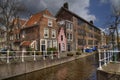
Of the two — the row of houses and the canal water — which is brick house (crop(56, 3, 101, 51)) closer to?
the row of houses

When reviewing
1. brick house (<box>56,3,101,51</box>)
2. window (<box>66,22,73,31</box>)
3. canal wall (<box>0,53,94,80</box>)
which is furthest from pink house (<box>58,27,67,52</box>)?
canal wall (<box>0,53,94,80</box>)

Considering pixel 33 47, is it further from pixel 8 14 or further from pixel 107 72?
pixel 107 72

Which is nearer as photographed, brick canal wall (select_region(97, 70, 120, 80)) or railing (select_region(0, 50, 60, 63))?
brick canal wall (select_region(97, 70, 120, 80))

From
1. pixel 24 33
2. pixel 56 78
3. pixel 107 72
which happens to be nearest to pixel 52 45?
pixel 24 33

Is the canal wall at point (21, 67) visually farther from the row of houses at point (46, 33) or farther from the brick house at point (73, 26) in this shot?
the brick house at point (73, 26)

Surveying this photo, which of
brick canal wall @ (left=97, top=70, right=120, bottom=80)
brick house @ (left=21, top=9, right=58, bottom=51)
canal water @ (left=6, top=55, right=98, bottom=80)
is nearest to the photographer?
brick canal wall @ (left=97, top=70, right=120, bottom=80)

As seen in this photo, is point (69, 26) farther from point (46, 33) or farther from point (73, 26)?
point (46, 33)

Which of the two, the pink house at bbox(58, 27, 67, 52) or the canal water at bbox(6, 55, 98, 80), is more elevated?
the pink house at bbox(58, 27, 67, 52)

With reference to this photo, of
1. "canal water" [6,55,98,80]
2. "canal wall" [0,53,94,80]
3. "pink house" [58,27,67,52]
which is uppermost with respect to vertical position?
"pink house" [58,27,67,52]

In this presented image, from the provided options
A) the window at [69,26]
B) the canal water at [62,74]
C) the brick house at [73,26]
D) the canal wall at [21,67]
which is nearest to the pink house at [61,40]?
the brick house at [73,26]

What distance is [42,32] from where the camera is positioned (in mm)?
34188

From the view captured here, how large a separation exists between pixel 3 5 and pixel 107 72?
2161cm

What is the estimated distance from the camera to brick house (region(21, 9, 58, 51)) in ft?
111

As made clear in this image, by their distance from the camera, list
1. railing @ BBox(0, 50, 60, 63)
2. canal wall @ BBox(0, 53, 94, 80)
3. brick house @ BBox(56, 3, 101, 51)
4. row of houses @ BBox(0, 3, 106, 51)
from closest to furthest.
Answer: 1. canal wall @ BBox(0, 53, 94, 80)
2. railing @ BBox(0, 50, 60, 63)
3. row of houses @ BBox(0, 3, 106, 51)
4. brick house @ BBox(56, 3, 101, 51)
